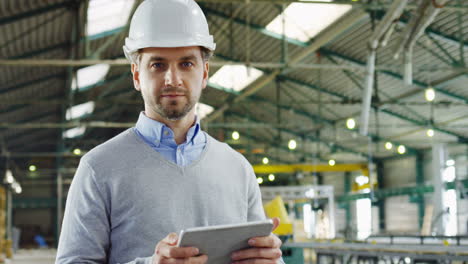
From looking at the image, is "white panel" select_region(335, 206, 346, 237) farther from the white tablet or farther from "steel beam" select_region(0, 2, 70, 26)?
the white tablet

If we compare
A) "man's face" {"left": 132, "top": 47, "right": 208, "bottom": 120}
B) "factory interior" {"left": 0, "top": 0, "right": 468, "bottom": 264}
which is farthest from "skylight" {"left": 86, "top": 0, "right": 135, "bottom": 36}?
"man's face" {"left": 132, "top": 47, "right": 208, "bottom": 120}

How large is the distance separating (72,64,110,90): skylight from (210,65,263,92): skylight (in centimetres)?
409

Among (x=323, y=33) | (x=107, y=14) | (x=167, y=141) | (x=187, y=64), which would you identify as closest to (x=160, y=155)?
(x=167, y=141)

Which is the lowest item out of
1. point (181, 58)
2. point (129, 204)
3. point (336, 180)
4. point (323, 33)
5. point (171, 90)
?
point (129, 204)

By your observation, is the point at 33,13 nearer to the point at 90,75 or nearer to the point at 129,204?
the point at 90,75

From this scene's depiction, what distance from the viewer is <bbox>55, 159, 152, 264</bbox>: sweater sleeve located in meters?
1.79

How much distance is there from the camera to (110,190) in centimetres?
184

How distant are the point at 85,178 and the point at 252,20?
1673 cm

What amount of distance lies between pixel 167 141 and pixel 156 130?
5 cm

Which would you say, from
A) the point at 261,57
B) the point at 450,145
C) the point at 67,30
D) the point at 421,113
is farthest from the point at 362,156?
the point at 67,30

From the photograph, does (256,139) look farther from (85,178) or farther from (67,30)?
(85,178)

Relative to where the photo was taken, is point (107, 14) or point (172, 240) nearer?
point (172, 240)

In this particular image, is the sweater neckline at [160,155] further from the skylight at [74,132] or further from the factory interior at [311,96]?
the skylight at [74,132]

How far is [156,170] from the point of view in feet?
6.17
